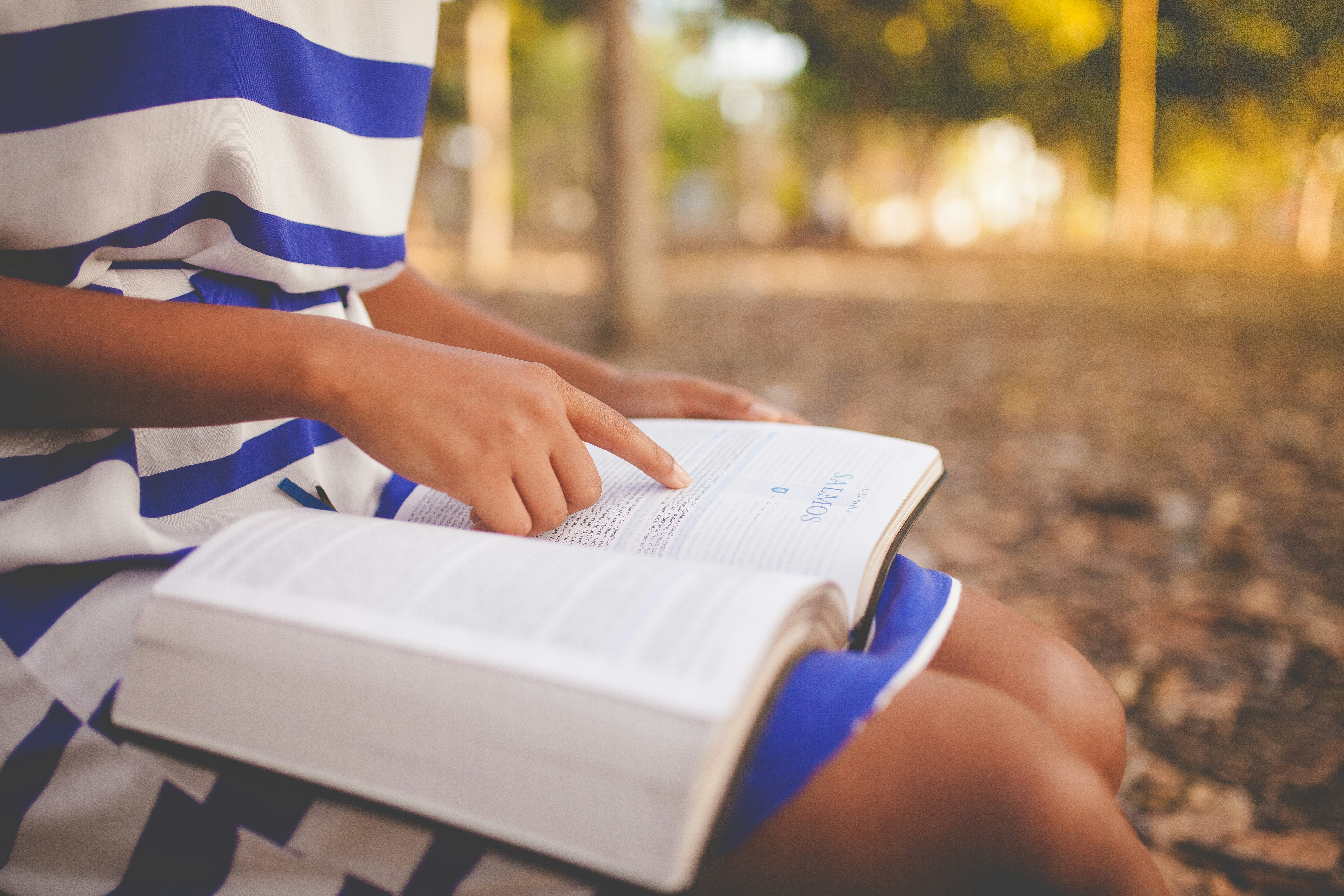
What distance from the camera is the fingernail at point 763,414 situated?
3.73ft

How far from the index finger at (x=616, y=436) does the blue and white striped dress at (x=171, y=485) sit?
0.25 m

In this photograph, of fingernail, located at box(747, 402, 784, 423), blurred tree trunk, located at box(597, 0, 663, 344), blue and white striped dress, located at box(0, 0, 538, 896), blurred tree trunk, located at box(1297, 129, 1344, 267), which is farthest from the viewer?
blurred tree trunk, located at box(1297, 129, 1344, 267)

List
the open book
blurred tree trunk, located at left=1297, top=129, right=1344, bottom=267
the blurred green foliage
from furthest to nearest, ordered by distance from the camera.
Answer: blurred tree trunk, located at left=1297, top=129, right=1344, bottom=267 → the blurred green foliage → the open book

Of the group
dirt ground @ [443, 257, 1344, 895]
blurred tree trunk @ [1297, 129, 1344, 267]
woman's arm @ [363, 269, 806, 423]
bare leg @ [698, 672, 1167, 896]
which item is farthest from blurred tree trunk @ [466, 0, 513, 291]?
blurred tree trunk @ [1297, 129, 1344, 267]

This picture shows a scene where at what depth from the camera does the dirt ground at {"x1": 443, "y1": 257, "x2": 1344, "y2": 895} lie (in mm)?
1457

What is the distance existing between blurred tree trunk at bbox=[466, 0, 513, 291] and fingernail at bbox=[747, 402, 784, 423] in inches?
305

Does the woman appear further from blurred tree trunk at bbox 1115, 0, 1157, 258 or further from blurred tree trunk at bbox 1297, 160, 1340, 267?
blurred tree trunk at bbox 1297, 160, 1340, 267

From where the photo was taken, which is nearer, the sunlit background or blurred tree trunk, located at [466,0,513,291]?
the sunlit background

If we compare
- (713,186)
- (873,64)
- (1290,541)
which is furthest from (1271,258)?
(713,186)

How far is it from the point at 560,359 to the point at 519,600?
0.67 m

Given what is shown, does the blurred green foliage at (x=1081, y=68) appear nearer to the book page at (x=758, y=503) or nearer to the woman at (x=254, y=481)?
the book page at (x=758, y=503)

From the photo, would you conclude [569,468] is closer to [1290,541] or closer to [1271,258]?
A: [1290,541]

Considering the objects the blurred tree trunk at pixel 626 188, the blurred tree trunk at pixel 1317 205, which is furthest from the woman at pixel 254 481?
the blurred tree trunk at pixel 1317 205

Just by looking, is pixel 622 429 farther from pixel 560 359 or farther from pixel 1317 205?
pixel 1317 205
